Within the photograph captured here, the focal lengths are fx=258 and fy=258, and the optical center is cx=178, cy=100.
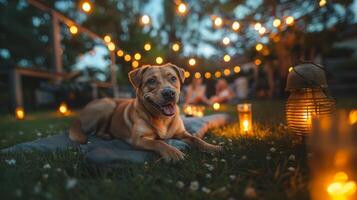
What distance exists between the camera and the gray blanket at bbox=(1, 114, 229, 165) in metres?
1.97

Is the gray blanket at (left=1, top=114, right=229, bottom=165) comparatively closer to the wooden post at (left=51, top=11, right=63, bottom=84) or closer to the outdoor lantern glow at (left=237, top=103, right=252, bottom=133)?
the outdoor lantern glow at (left=237, top=103, right=252, bottom=133)

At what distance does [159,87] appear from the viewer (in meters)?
2.81

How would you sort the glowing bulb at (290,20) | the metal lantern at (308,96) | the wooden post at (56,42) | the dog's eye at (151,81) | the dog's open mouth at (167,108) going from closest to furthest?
the metal lantern at (308,96) < the dog's open mouth at (167,108) < the dog's eye at (151,81) < the glowing bulb at (290,20) < the wooden post at (56,42)

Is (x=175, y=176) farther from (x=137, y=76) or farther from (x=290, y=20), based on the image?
(x=290, y=20)

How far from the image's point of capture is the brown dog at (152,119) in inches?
103

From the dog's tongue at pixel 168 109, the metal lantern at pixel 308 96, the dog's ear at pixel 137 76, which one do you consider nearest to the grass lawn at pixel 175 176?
the metal lantern at pixel 308 96

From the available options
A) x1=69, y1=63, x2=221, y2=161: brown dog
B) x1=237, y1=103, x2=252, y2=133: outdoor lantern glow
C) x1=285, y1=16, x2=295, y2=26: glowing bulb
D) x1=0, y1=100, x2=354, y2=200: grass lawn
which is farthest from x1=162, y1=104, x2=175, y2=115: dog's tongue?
x1=285, y1=16, x2=295, y2=26: glowing bulb

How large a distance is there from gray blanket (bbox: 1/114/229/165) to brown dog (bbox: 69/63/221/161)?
117 mm

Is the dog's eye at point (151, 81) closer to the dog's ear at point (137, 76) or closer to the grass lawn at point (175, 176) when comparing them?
the dog's ear at point (137, 76)

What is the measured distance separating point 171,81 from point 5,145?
7.70 ft

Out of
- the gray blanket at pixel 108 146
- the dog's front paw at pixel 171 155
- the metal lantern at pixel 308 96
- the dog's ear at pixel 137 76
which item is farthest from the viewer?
the dog's ear at pixel 137 76

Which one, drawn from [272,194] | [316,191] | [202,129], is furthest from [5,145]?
[316,191]

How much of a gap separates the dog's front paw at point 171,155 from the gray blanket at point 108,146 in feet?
0.46

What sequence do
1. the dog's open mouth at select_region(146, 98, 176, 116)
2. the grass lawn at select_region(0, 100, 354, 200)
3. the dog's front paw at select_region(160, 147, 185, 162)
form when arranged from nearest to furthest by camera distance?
the grass lawn at select_region(0, 100, 354, 200) < the dog's front paw at select_region(160, 147, 185, 162) < the dog's open mouth at select_region(146, 98, 176, 116)
